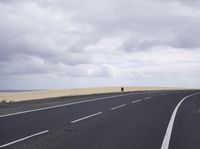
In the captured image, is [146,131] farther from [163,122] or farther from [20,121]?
[20,121]

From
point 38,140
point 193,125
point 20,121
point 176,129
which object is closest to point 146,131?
point 176,129

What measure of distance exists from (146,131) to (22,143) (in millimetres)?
4584

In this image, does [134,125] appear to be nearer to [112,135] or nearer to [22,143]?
[112,135]

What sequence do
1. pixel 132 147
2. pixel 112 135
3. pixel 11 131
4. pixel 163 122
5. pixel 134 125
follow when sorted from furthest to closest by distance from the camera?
pixel 163 122, pixel 134 125, pixel 11 131, pixel 112 135, pixel 132 147

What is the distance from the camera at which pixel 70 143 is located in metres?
10.6

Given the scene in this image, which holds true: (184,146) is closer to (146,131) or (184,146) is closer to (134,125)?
A: (146,131)

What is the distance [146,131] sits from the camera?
13.2 m

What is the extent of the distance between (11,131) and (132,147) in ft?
16.9

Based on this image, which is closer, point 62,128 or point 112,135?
point 112,135

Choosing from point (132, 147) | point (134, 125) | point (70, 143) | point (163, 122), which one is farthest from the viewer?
point (163, 122)

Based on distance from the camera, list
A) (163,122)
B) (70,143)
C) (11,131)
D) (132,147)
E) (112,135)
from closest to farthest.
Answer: (132,147)
(70,143)
(112,135)
(11,131)
(163,122)

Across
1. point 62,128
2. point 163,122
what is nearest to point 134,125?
point 163,122

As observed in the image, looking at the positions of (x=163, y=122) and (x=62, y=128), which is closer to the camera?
(x=62, y=128)

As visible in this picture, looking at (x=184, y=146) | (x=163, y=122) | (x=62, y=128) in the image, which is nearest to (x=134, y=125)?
(x=163, y=122)
